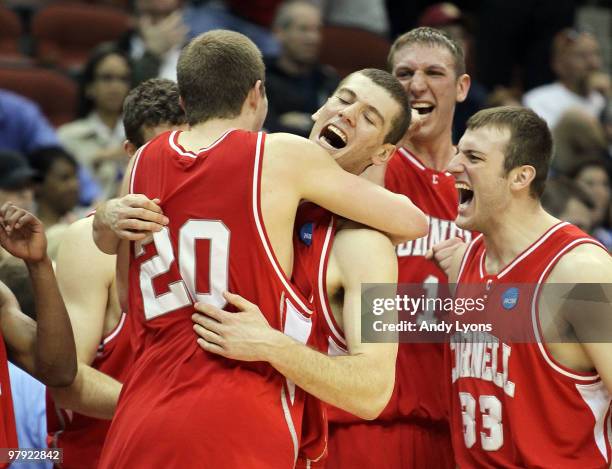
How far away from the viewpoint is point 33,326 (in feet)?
13.5

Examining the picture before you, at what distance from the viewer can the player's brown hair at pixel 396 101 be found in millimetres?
3980

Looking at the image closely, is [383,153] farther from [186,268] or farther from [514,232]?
[186,268]

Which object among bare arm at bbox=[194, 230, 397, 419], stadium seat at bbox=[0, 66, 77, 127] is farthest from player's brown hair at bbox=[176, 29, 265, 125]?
stadium seat at bbox=[0, 66, 77, 127]

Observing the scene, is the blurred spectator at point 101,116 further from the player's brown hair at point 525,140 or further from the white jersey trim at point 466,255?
the player's brown hair at point 525,140

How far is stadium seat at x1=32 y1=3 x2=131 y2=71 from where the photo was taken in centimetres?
1023

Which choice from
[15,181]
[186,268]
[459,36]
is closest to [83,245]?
[186,268]

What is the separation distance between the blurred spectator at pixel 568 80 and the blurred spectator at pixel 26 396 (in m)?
6.61

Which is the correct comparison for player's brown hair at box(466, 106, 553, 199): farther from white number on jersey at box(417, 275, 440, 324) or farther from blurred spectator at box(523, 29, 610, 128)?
blurred spectator at box(523, 29, 610, 128)

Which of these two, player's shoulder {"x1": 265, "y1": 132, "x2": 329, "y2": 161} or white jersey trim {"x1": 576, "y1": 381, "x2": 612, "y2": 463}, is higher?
player's shoulder {"x1": 265, "y1": 132, "x2": 329, "y2": 161}

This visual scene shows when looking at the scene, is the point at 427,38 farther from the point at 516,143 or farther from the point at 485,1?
→ the point at 485,1

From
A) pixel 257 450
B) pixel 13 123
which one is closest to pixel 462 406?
pixel 257 450

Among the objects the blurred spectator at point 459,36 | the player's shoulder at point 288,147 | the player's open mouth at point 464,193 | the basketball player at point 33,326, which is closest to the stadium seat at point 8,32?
the blurred spectator at point 459,36

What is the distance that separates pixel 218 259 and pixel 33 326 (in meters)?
0.96

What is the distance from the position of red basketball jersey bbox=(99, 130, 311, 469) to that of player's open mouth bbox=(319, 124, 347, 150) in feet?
1.41
